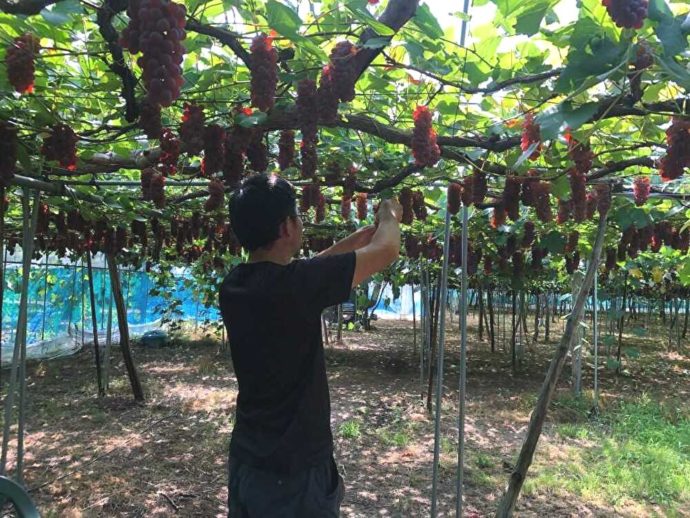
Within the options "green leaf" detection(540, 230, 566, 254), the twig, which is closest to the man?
the twig

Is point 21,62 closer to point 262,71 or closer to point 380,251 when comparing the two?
point 262,71

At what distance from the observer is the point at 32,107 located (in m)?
2.81

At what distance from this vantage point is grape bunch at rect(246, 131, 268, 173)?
2.55 metres

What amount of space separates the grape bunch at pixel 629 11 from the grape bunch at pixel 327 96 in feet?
2.95

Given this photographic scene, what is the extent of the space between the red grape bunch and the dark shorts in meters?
1.15

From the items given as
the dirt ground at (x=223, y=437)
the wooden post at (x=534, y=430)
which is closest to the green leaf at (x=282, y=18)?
the wooden post at (x=534, y=430)

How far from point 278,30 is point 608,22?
1.04 metres

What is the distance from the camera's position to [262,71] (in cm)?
171

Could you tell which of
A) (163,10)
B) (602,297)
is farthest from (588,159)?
(602,297)

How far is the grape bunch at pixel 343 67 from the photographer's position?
72.4 inches

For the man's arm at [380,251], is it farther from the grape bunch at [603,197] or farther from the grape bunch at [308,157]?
the grape bunch at [603,197]

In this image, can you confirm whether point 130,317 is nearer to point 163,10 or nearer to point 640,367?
point 640,367

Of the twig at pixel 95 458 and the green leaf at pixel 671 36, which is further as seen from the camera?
the twig at pixel 95 458

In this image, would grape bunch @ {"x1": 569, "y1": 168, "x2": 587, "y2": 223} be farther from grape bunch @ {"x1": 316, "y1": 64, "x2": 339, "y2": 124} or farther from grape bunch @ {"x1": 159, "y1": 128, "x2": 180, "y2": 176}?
grape bunch @ {"x1": 159, "y1": 128, "x2": 180, "y2": 176}
